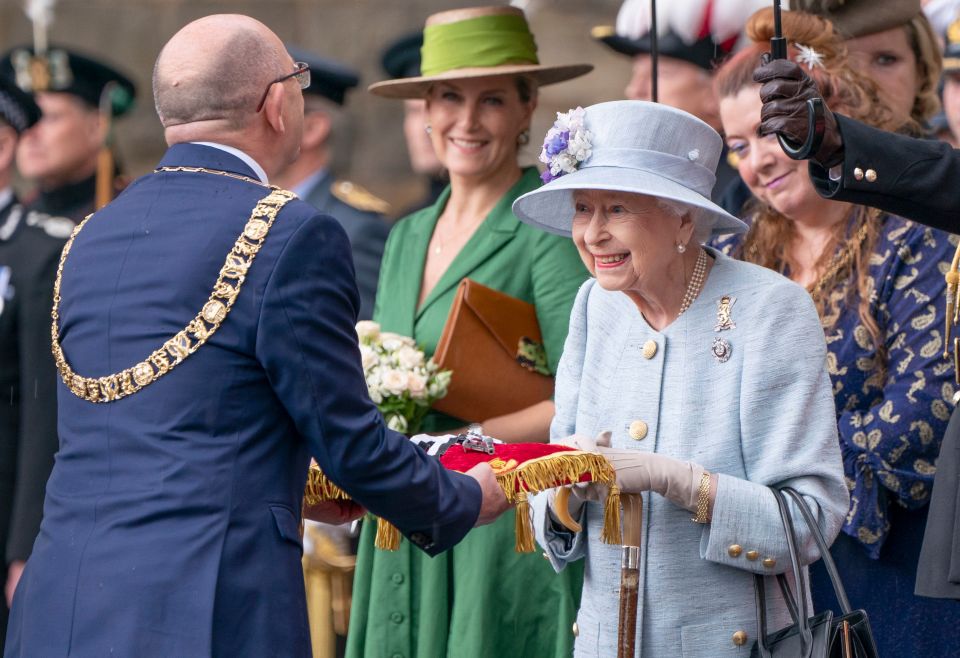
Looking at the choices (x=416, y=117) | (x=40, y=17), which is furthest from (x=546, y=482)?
(x=40, y=17)

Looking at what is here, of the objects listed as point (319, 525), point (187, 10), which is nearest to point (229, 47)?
point (319, 525)

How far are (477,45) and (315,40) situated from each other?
17.1 ft

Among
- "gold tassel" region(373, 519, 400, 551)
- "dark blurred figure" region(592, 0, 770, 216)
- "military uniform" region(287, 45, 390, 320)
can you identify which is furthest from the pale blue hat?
"military uniform" region(287, 45, 390, 320)

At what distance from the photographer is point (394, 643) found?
184 inches

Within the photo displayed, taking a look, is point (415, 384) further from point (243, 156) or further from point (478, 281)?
point (243, 156)

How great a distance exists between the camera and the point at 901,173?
334 centimetres

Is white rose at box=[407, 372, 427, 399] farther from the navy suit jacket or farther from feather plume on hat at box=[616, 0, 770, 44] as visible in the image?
feather plume on hat at box=[616, 0, 770, 44]

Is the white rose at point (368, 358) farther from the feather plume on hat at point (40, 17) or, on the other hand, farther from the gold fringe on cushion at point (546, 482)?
the feather plume on hat at point (40, 17)

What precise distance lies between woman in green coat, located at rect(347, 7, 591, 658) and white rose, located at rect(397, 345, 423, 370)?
18 cm

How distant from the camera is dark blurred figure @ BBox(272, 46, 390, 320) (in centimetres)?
632

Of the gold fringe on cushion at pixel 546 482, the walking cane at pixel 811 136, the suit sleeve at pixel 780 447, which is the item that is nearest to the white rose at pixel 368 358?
the gold fringe on cushion at pixel 546 482

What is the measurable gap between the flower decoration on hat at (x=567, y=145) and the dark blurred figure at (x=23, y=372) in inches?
→ 96.9

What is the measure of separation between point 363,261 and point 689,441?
287 centimetres

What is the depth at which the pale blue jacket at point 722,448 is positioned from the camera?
352 cm
